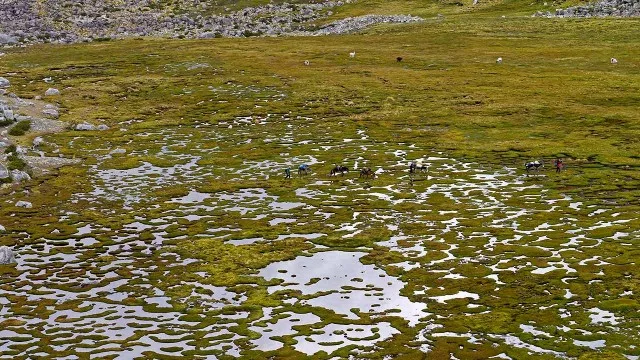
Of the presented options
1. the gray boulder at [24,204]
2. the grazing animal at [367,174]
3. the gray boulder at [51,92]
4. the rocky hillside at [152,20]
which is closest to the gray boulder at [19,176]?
the gray boulder at [24,204]

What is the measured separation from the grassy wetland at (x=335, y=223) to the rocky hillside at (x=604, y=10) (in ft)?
134

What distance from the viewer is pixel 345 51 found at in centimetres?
11812

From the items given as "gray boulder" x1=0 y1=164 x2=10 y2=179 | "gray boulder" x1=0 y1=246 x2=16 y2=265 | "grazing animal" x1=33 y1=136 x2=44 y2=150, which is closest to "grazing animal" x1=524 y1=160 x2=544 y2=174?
"gray boulder" x1=0 y1=246 x2=16 y2=265

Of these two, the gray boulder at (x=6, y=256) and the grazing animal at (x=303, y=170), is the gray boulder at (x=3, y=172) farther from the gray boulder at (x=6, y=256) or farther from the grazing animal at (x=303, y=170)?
the grazing animal at (x=303, y=170)

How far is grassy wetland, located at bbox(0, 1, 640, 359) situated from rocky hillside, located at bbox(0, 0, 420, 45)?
58.9 m

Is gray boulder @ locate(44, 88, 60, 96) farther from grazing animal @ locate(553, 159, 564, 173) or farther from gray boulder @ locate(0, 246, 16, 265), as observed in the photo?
grazing animal @ locate(553, 159, 564, 173)

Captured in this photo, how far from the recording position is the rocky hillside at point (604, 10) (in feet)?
431

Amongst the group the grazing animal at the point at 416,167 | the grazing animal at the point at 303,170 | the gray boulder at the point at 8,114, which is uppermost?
the gray boulder at the point at 8,114

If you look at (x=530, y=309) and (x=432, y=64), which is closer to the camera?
(x=530, y=309)

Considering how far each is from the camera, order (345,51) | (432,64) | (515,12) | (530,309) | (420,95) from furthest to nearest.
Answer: (515,12) → (345,51) → (432,64) → (420,95) → (530,309)

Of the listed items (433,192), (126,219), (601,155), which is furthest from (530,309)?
(601,155)

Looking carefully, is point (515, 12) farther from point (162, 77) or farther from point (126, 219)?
point (126, 219)

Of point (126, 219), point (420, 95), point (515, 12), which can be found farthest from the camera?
point (515, 12)

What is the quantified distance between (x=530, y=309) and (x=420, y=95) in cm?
5605
